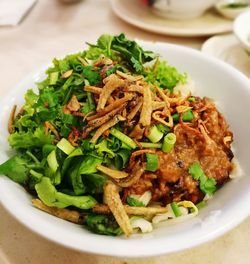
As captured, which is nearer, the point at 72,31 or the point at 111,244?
the point at 111,244

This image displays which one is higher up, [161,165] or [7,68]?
[161,165]

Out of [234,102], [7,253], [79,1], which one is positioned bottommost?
[7,253]

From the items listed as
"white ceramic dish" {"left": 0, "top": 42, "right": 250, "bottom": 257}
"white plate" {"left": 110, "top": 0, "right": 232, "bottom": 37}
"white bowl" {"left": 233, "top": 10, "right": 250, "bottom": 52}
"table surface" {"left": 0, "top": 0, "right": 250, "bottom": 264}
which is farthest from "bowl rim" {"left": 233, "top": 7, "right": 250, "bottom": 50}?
"white ceramic dish" {"left": 0, "top": 42, "right": 250, "bottom": 257}

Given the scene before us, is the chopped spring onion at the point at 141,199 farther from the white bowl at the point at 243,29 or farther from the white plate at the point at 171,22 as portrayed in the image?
the white plate at the point at 171,22

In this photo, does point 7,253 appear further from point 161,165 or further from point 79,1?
point 79,1

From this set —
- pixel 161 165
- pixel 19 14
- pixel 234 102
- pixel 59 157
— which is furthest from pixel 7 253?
pixel 19 14

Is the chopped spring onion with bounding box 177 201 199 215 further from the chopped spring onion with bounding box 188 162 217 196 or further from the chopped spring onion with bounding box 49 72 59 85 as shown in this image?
the chopped spring onion with bounding box 49 72 59 85

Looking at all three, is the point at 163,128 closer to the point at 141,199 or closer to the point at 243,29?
the point at 141,199
